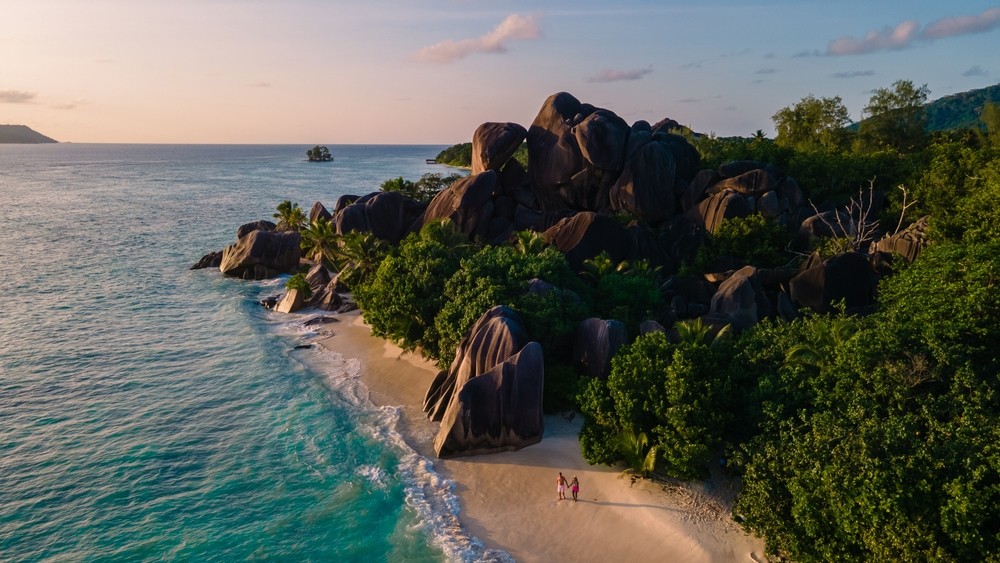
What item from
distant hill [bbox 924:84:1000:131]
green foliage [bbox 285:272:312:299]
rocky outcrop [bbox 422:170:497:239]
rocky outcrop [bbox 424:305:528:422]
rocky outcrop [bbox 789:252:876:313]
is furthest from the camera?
distant hill [bbox 924:84:1000:131]

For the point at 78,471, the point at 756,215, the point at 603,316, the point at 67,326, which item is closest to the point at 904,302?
the point at 603,316

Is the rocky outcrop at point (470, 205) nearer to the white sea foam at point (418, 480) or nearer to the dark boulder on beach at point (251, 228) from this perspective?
the white sea foam at point (418, 480)

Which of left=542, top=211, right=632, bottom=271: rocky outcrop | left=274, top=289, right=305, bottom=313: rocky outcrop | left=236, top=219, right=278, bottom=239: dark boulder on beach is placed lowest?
left=274, top=289, right=305, bottom=313: rocky outcrop

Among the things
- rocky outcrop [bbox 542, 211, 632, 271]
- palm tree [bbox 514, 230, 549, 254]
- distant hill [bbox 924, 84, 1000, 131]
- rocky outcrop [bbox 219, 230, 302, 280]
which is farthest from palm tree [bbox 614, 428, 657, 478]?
distant hill [bbox 924, 84, 1000, 131]

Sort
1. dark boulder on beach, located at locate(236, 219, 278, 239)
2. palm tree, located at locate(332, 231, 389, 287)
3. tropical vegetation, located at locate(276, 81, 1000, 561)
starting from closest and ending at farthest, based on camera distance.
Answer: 1. tropical vegetation, located at locate(276, 81, 1000, 561)
2. palm tree, located at locate(332, 231, 389, 287)
3. dark boulder on beach, located at locate(236, 219, 278, 239)

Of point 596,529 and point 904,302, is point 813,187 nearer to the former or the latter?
point 904,302

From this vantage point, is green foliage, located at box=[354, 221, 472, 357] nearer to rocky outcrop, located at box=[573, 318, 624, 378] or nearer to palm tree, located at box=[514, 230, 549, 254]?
palm tree, located at box=[514, 230, 549, 254]

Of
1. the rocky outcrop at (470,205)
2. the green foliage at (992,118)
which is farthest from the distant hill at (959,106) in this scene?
the rocky outcrop at (470,205)

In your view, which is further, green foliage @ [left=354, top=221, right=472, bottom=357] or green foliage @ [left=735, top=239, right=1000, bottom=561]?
green foliage @ [left=354, top=221, right=472, bottom=357]
